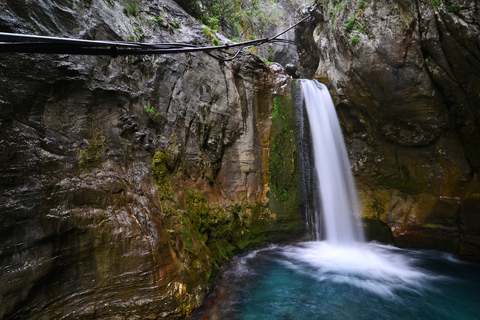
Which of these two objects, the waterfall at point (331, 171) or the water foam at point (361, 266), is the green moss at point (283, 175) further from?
the waterfall at point (331, 171)

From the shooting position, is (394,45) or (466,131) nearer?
(394,45)

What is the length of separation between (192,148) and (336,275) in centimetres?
555

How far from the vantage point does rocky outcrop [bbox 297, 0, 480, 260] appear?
6.45 metres

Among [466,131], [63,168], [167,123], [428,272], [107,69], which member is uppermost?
[107,69]

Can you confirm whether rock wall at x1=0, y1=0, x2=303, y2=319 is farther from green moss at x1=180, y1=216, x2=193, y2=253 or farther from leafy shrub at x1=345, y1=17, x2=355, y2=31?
leafy shrub at x1=345, y1=17, x2=355, y2=31

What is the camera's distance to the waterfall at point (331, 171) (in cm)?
948

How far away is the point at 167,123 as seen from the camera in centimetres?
660

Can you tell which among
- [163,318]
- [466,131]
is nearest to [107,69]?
[163,318]

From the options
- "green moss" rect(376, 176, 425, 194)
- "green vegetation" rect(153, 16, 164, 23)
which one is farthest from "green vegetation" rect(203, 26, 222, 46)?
"green moss" rect(376, 176, 425, 194)

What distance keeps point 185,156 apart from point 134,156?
1748mm

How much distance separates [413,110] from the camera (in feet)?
26.2

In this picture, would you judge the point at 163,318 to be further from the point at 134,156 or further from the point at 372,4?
the point at 372,4

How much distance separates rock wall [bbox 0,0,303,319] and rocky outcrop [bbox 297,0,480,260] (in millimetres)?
5372

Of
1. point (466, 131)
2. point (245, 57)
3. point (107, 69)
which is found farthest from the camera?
point (245, 57)
